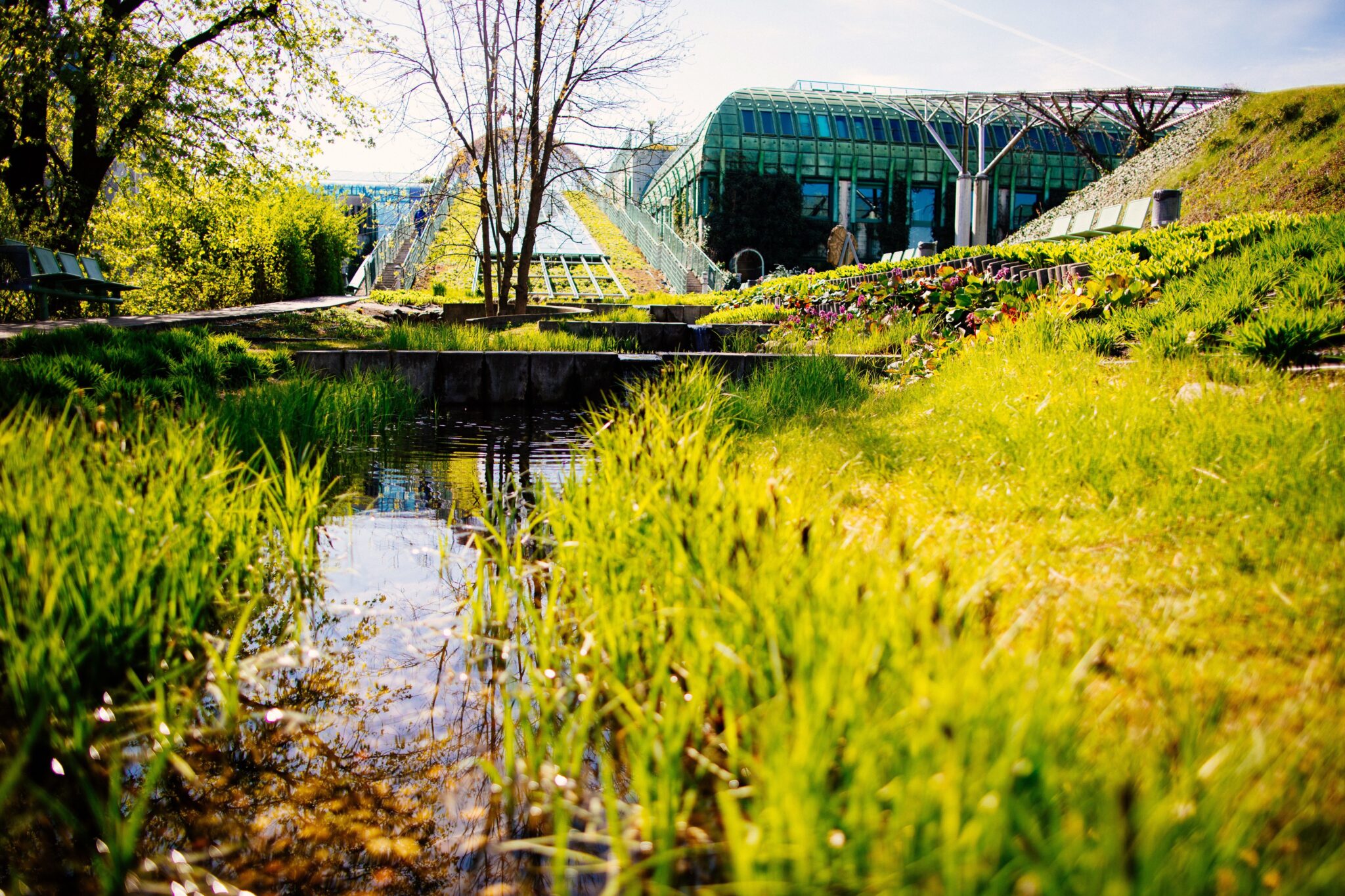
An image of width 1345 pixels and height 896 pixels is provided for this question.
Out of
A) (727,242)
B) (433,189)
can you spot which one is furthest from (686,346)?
(727,242)

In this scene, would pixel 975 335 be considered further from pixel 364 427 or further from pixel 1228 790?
pixel 1228 790

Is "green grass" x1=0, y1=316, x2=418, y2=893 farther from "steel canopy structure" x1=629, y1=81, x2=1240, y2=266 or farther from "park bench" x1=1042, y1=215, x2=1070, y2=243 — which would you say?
"steel canopy structure" x1=629, y1=81, x2=1240, y2=266

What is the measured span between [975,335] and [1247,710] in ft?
15.8

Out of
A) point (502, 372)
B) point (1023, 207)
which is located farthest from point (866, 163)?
point (502, 372)

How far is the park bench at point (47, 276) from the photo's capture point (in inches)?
414

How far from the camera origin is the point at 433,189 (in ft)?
49.1

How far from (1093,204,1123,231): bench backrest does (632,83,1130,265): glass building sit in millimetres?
21011

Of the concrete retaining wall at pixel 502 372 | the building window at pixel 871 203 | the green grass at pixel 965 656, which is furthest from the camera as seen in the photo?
the building window at pixel 871 203

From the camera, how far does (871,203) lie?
3944cm

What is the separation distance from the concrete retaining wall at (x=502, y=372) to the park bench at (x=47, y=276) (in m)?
5.97

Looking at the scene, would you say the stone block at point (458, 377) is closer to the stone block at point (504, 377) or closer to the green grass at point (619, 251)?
the stone block at point (504, 377)

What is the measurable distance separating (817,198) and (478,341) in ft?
109

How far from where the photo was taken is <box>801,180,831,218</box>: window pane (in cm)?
3855

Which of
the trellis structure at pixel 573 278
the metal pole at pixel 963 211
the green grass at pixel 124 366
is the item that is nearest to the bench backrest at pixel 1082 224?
the metal pole at pixel 963 211
